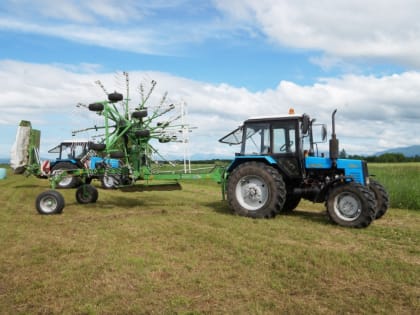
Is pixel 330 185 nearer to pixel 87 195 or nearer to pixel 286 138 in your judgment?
pixel 286 138

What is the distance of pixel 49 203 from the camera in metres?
10.5

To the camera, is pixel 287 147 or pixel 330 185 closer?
pixel 330 185

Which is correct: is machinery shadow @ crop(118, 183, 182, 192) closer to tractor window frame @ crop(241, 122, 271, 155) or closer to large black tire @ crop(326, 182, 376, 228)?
tractor window frame @ crop(241, 122, 271, 155)

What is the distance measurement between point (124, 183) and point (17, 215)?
2.86m

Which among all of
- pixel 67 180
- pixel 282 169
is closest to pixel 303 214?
pixel 282 169

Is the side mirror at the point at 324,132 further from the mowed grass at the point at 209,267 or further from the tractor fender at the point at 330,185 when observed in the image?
the mowed grass at the point at 209,267

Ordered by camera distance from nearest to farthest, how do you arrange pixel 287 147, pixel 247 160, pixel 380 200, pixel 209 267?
pixel 209 267
pixel 380 200
pixel 287 147
pixel 247 160

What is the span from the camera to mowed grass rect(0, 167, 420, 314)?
13.6 ft

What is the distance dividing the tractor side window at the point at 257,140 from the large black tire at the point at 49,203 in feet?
15.4

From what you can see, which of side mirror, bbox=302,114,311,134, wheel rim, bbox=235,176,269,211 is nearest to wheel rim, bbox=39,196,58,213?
wheel rim, bbox=235,176,269,211

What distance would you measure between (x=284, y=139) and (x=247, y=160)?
997 millimetres

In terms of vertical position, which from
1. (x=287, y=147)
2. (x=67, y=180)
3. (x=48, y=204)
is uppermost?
(x=287, y=147)

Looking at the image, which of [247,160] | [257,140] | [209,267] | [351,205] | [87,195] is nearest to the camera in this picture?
[209,267]

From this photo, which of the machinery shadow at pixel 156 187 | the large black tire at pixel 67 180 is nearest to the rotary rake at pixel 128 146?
the machinery shadow at pixel 156 187
